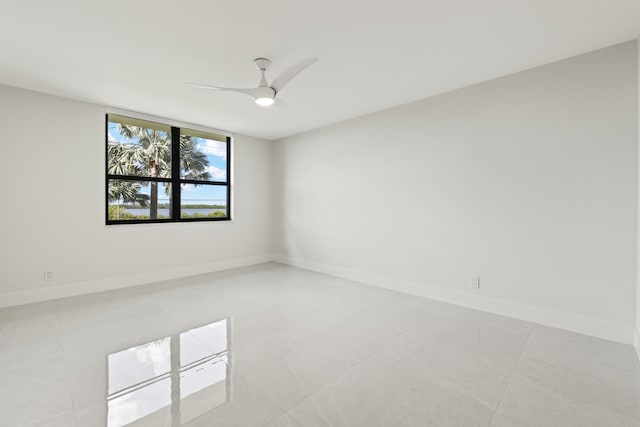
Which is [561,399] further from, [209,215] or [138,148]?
[138,148]

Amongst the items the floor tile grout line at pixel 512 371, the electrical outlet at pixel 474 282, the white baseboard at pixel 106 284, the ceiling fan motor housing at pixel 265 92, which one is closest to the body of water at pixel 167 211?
A: the white baseboard at pixel 106 284

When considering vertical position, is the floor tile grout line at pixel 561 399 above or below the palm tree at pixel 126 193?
below

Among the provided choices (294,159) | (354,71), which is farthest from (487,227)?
(294,159)

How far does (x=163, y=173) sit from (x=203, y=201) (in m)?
0.75

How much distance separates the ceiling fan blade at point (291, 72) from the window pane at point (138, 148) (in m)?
2.65

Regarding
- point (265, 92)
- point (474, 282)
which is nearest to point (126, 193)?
point (265, 92)

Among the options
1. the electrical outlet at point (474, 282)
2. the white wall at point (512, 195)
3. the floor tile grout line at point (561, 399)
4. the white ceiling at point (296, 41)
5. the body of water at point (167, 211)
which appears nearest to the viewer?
the floor tile grout line at point (561, 399)

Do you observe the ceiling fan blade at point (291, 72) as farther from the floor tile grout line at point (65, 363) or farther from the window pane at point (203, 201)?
the window pane at point (203, 201)

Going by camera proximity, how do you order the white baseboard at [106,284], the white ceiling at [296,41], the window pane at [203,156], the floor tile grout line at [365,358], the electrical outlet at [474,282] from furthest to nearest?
the window pane at [203,156], the white baseboard at [106,284], the electrical outlet at [474,282], the white ceiling at [296,41], the floor tile grout line at [365,358]

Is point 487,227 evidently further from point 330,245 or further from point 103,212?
point 103,212

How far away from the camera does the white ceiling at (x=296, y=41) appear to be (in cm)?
190

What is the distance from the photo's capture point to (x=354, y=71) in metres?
2.76

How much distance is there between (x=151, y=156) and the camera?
4195mm

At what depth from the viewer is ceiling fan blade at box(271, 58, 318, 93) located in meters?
2.15
